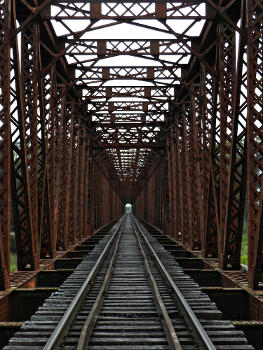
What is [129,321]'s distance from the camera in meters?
6.64

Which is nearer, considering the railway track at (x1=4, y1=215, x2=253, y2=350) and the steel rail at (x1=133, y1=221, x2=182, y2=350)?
the steel rail at (x1=133, y1=221, x2=182, y2=350)

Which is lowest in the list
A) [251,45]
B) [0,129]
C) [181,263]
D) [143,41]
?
[181,263]

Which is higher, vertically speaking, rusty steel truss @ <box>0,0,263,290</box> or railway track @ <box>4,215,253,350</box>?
rusty steel truss @ <box>0,0,263,290</box>

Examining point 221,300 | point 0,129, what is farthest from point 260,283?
point 0,129

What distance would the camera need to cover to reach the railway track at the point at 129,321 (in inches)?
216

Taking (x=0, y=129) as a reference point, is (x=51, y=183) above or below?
below

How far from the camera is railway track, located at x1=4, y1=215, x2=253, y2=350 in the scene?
5.48m

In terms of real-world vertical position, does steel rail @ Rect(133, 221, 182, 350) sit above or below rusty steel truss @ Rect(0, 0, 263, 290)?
below

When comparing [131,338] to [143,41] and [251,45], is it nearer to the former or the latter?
[251,45]

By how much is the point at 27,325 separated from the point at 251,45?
6.81 meters

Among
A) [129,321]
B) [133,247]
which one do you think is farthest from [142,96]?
[129,321]

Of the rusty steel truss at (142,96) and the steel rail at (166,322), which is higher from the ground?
the rusty steel truss at (142,96)

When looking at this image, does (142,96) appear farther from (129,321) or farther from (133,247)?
(129,321)

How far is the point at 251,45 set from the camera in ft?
28.4
